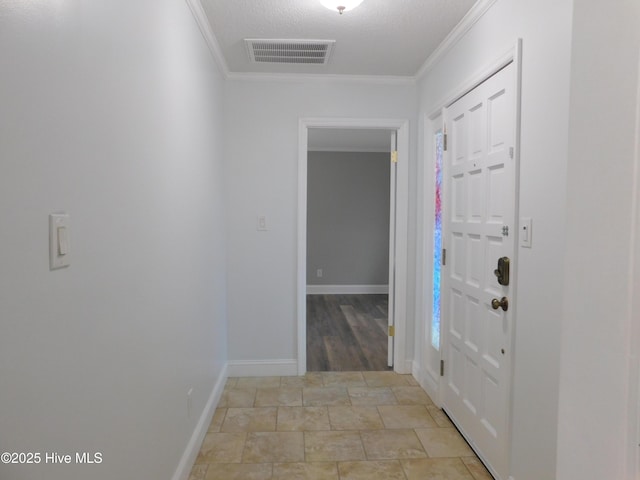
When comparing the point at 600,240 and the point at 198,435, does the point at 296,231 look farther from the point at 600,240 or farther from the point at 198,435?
the point at 600,240

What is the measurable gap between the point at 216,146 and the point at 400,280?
5.85 feet

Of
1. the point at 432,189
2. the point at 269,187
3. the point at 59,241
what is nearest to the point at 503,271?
the point at 432,189

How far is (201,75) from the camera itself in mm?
2375

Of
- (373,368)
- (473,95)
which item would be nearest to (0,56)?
(473,95)

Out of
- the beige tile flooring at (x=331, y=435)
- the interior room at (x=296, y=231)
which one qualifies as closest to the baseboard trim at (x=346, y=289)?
the interior room at (x=296, y=231)

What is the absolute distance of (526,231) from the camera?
1.73m

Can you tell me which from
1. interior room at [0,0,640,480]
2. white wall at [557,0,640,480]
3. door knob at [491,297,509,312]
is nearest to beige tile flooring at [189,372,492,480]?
interior room at [0,0,640,480]

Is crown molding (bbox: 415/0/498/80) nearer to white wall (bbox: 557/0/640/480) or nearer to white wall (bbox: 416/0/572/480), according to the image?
white wall (bbox: 416/0/572/480)

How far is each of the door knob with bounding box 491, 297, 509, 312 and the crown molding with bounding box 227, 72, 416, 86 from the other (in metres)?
2.04

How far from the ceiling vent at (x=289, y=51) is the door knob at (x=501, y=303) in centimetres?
186

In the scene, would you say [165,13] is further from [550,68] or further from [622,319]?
[622,319]

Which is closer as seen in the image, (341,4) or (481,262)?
(341,4)

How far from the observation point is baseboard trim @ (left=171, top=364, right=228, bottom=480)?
192 cm

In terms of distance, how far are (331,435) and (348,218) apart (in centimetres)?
474
